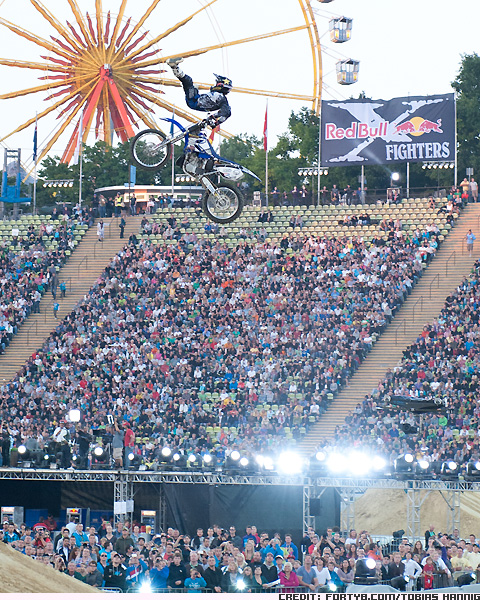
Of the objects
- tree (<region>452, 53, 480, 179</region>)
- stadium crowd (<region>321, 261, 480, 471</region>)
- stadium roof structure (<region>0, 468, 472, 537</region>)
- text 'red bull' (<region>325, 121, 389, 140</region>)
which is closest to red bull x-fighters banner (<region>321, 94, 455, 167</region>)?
text 'red bull' (<region>325, 121, 389, 140</region>)

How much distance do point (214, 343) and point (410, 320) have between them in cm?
723

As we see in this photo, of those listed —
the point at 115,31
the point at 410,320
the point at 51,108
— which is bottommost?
the point at 410,320

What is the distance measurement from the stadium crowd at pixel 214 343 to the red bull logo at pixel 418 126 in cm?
748

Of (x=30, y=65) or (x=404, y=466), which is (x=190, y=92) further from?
(x=30, y=65)

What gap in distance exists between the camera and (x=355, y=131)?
53.1 meters

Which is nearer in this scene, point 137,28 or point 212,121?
point 212,121

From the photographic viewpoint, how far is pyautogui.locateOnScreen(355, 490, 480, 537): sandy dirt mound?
3672 cm

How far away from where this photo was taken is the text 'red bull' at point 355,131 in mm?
52719

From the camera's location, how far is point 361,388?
39.2 meters

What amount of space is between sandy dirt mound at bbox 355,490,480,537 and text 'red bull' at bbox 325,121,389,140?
18.9m

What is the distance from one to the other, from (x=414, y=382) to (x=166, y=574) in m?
19.6

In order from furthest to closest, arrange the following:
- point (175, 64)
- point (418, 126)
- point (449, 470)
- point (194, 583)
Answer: point (418, 126) < point (449, 470) < point (194, 583) < point (175, 64)

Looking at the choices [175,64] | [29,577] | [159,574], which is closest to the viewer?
[29,577]

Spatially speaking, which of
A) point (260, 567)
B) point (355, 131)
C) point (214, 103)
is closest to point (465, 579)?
point (260, 567)
